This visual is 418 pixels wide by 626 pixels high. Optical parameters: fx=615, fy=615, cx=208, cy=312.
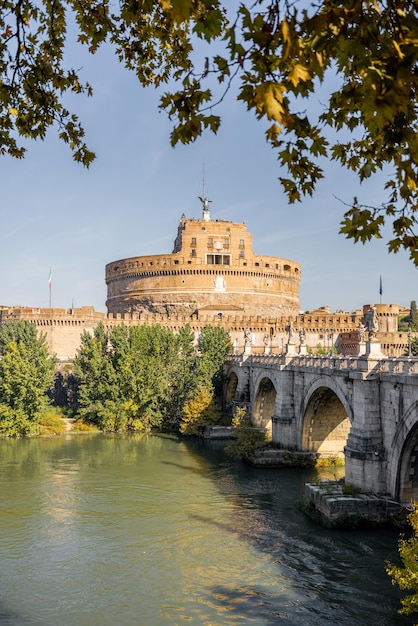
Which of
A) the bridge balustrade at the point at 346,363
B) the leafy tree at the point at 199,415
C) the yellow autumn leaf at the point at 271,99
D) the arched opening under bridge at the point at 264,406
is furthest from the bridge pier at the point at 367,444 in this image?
the leafy tree at the point at 199,415

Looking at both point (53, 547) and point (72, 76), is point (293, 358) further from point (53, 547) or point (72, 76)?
point (72, 76)

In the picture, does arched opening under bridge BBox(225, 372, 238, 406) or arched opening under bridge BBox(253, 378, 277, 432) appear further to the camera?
arched opening under bridge BBox(225, 372, 238, 406)

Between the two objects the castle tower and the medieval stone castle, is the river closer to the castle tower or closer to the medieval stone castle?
the medieval stone castle

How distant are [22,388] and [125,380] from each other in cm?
691

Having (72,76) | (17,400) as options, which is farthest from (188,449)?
(72,76)

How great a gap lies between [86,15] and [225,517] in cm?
1818

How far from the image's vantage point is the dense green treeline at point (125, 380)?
40344 mm

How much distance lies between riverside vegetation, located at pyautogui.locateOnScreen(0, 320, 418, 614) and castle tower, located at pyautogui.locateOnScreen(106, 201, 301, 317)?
65.3 ft

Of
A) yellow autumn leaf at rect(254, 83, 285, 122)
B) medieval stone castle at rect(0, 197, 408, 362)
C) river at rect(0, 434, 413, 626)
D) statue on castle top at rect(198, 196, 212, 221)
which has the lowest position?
river at rect(0, 434, 413, 626)

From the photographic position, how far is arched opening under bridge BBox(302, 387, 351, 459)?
30.2 m

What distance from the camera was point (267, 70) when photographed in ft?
10.3

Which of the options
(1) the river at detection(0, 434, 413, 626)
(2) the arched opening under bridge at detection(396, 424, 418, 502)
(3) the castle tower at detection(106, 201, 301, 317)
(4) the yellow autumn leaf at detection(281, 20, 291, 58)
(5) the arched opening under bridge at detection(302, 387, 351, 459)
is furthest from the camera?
(3) the castle tower at detection(106, 201, 301, 317)

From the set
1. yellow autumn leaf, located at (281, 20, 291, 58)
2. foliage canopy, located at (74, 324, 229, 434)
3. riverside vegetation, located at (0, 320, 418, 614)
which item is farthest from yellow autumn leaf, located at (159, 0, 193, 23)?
foliage canopy, located at (74, 324, 229, 434)

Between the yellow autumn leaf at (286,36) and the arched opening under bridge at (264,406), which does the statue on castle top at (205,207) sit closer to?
the arched opening under bridge at (264,406)
